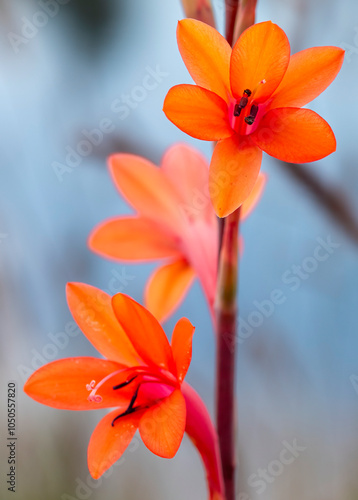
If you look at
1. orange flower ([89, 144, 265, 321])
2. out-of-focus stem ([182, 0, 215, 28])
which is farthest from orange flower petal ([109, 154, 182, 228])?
out-of-focus stem ([182, 0, 215, 28])

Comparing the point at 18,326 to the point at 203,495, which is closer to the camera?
the point at 18,326

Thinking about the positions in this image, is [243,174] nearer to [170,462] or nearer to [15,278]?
[15,278]

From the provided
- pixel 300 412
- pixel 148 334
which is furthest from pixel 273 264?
pixel 148 334

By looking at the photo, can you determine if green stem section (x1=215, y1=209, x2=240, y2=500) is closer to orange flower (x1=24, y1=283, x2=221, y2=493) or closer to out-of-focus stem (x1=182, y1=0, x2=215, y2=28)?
orange flower (x1=24, y1=283, x2=221, y2=493)

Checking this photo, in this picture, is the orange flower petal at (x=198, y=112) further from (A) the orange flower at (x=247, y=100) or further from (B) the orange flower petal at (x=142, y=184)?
(B) the orange flower petal at (x=142, y=184)

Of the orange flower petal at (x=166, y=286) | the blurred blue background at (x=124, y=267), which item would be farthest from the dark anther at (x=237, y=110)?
the blurred blue background at (x=124, y=267)

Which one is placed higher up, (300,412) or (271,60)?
(271,60)
